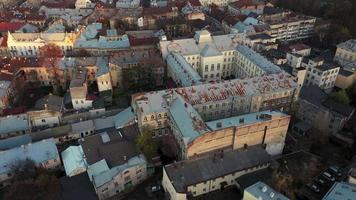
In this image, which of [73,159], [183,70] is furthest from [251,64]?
[73,159]

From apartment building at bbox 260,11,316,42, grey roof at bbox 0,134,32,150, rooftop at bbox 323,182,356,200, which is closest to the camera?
rooftop at bbox 323,182,356,200

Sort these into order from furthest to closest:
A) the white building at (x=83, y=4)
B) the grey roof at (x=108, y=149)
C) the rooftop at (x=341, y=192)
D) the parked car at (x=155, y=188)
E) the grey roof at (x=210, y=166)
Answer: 1. the white building at (x=83, y=4)
2. the grey roof at (x=108, y=149)
3. the parked car at (x=155, y=188)
4. the grey roof at (x=210, y=166)
5. the rooftop at (x=341, y=192)

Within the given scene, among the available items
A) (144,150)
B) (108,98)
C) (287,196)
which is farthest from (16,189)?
(287,196)

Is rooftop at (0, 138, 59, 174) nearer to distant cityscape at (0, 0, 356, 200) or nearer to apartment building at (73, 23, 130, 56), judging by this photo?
distant cityscape at (0, 0, 356, 200)

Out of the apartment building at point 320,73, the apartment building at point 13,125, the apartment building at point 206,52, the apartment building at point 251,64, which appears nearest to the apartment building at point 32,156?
the apartment building at point 13,125

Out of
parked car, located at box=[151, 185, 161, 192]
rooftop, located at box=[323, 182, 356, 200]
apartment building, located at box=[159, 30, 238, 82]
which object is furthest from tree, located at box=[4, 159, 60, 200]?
apartment building, located at box=[159, 30, 238, 82]

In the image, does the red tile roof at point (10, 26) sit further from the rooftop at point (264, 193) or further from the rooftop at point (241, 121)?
the rooftop at point (264, 193)
